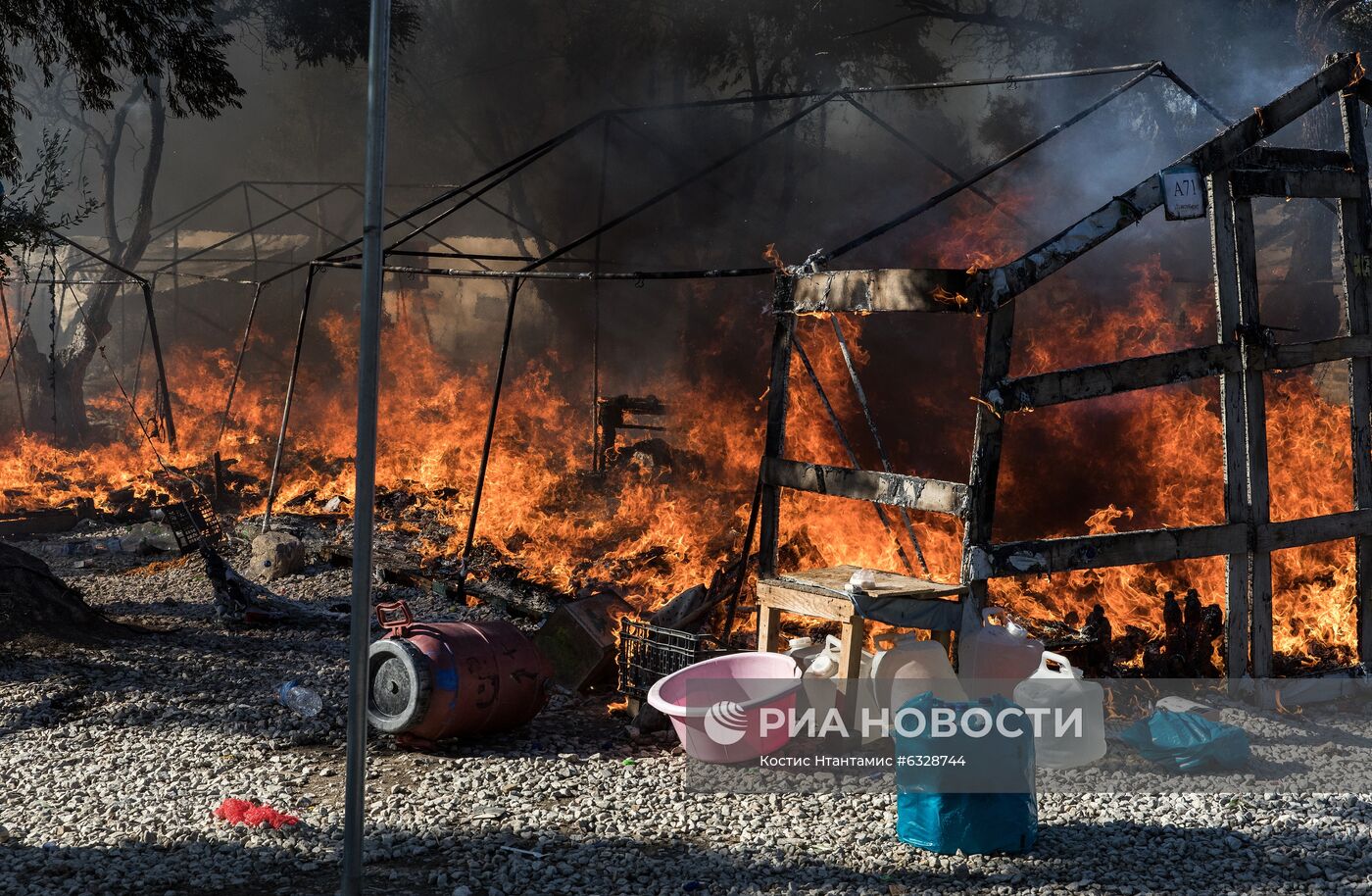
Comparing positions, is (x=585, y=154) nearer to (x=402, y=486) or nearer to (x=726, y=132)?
(x=726, y=132)

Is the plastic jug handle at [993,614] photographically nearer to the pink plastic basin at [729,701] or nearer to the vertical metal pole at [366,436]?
the pink plastic basin at [729,701]

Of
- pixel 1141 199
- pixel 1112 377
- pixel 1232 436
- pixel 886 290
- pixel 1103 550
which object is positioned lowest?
pixel 1103 550

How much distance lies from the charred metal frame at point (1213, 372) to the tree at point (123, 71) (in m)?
7.63

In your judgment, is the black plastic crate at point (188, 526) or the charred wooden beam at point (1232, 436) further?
the black plastic crate at point (188, 526)

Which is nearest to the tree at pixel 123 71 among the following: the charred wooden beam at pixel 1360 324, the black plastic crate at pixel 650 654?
the black plastic crate at pixel 650 654

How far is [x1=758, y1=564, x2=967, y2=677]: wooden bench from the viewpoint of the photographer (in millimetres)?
6113

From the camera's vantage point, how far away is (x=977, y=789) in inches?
188

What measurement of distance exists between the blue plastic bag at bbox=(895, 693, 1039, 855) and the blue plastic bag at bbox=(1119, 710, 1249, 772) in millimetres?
1469

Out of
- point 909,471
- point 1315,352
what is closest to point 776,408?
point 1315,352

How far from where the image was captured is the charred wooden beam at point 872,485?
615cm

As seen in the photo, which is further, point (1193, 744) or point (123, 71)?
point (123, 71)

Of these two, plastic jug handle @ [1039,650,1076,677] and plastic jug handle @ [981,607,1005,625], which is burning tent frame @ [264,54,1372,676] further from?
plastic jug handle @ [1039,650,1076,677]

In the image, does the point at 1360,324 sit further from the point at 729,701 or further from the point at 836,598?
the point at 729,701

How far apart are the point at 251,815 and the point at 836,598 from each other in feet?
10.5
